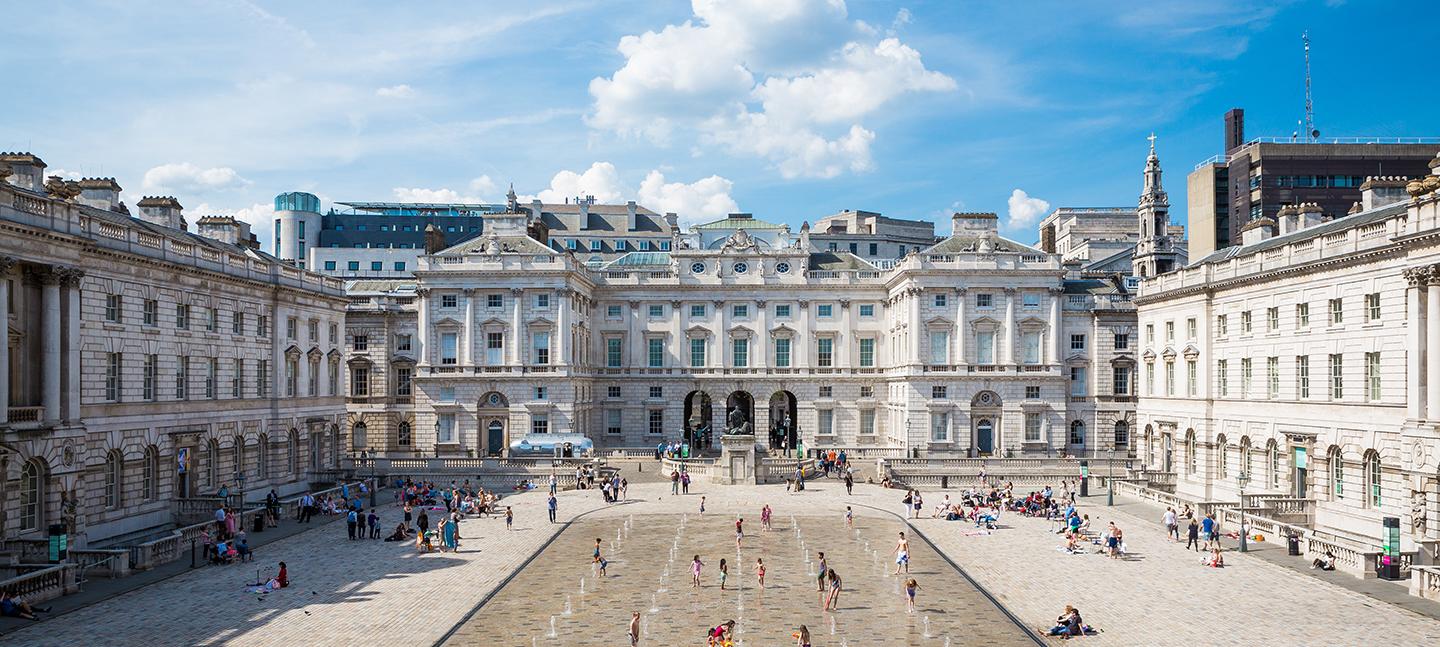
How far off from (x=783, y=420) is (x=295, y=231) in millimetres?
70017

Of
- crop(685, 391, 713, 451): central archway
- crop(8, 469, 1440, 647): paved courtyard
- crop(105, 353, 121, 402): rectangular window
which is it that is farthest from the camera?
crop(685, 391, 713, 451): central archway

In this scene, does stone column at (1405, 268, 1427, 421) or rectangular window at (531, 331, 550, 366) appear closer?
stone column at (1405, 268, 1427, 421)

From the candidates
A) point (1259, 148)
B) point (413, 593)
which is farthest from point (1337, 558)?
point (1259, 148)

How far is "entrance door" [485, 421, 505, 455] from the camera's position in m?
79.9

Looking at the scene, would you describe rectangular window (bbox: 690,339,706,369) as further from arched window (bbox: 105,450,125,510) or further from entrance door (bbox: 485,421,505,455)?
arched window (bbox: 105,450,125,510)

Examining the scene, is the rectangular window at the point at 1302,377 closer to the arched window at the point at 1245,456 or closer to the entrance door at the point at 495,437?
the arched window at the point at 1245,456

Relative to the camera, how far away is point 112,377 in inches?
1751

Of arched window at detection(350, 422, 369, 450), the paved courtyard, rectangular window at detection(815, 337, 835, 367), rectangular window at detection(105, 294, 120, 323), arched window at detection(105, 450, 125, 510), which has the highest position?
rectangular window at detection(105, 294, 120, 323)

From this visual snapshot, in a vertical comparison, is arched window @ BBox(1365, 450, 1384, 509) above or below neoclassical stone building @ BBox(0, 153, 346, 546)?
below

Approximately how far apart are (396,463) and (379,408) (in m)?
15.9

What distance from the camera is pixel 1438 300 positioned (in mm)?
38750

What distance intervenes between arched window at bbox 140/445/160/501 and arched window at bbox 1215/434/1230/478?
50.7m

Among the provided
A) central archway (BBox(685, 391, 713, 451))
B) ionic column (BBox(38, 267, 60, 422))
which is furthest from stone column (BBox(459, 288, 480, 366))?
ionic column (BBox(38, 267, 60, 422))

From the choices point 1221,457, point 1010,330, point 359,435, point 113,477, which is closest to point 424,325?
point 359,435
